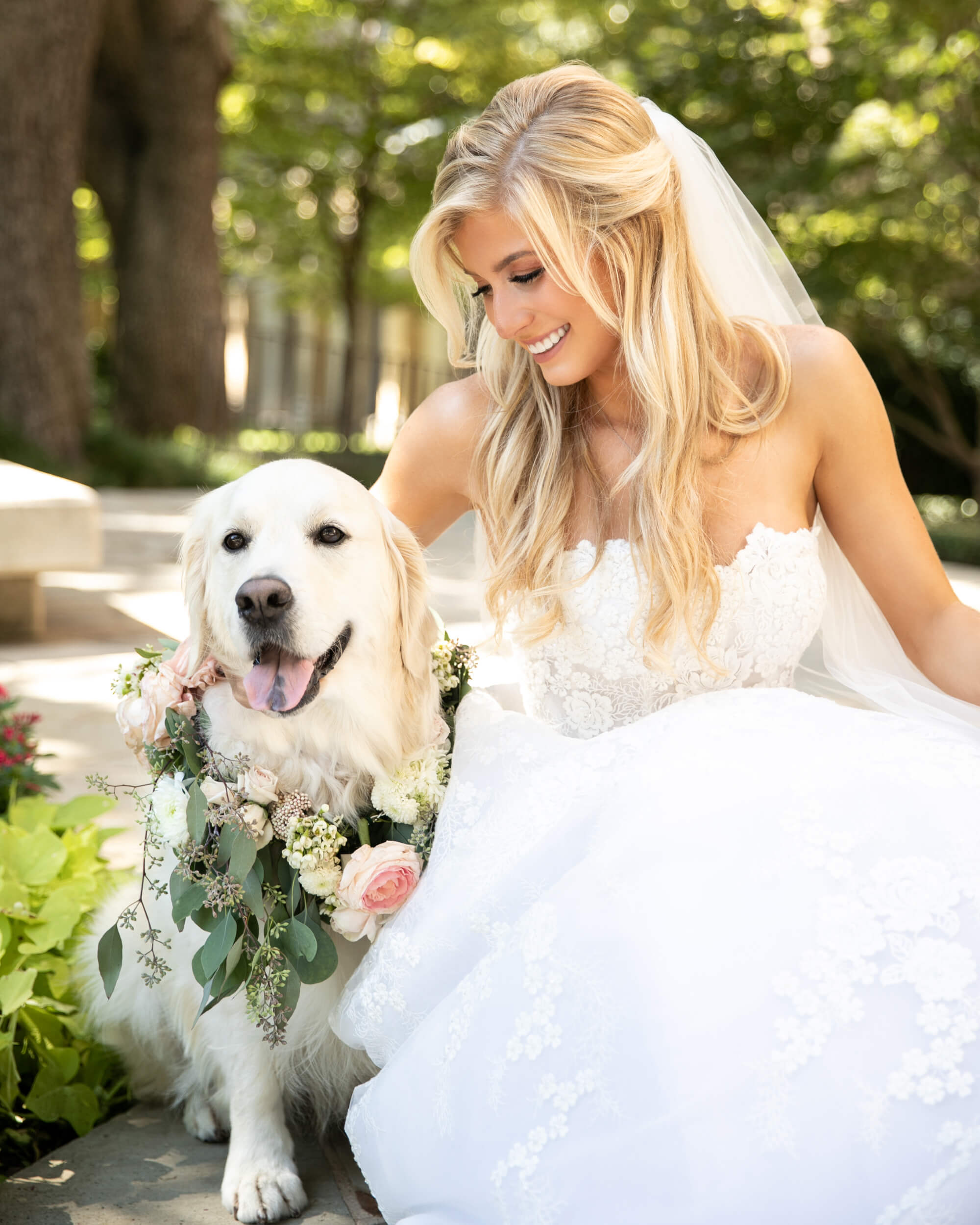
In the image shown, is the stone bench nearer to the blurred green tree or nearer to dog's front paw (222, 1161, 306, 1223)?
dog's front paw (222, 1161, 306, 1223)

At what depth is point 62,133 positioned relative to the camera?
34.5ft

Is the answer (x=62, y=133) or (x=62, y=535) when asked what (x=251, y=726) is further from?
(x=62, y=133)

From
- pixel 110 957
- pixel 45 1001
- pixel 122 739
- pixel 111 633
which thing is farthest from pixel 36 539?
pixel 110 957

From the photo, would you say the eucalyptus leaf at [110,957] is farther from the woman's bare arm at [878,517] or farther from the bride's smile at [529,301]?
the woman's bare arm at [878,517]

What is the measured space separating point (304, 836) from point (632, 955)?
2.04ft

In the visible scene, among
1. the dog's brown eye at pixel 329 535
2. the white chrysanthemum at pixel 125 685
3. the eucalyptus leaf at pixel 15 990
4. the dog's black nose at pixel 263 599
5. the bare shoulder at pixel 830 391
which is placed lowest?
the eucalyptus leaf at pixel 15 990

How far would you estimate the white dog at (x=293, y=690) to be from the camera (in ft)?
6.54

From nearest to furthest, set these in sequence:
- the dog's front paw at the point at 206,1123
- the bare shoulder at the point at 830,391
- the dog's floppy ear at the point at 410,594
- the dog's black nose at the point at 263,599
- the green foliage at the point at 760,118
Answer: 1. the dog's black nose at the point at 263,599
2. the dog's floppy ear at the point at 410,594
3. the dog's front paw at the point at 206,1123
4. the bare shoulder at the point at 830,391
5. the green foliage at the point at 760,118

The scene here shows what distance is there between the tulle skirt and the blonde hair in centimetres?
49

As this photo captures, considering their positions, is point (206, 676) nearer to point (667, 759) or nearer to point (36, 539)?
point (667, 759)

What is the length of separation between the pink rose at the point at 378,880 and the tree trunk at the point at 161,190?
41.4ft

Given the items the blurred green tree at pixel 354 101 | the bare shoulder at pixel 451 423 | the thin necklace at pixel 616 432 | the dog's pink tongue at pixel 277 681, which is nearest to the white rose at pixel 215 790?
the dog's pink tongue at pixel 277 681

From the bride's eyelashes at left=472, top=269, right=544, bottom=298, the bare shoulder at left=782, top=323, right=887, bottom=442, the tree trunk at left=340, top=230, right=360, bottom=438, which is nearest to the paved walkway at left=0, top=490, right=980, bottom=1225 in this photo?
the bride's eyelashes at left=472, top=269, right=544, bottom=298

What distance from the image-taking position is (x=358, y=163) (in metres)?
18.1
